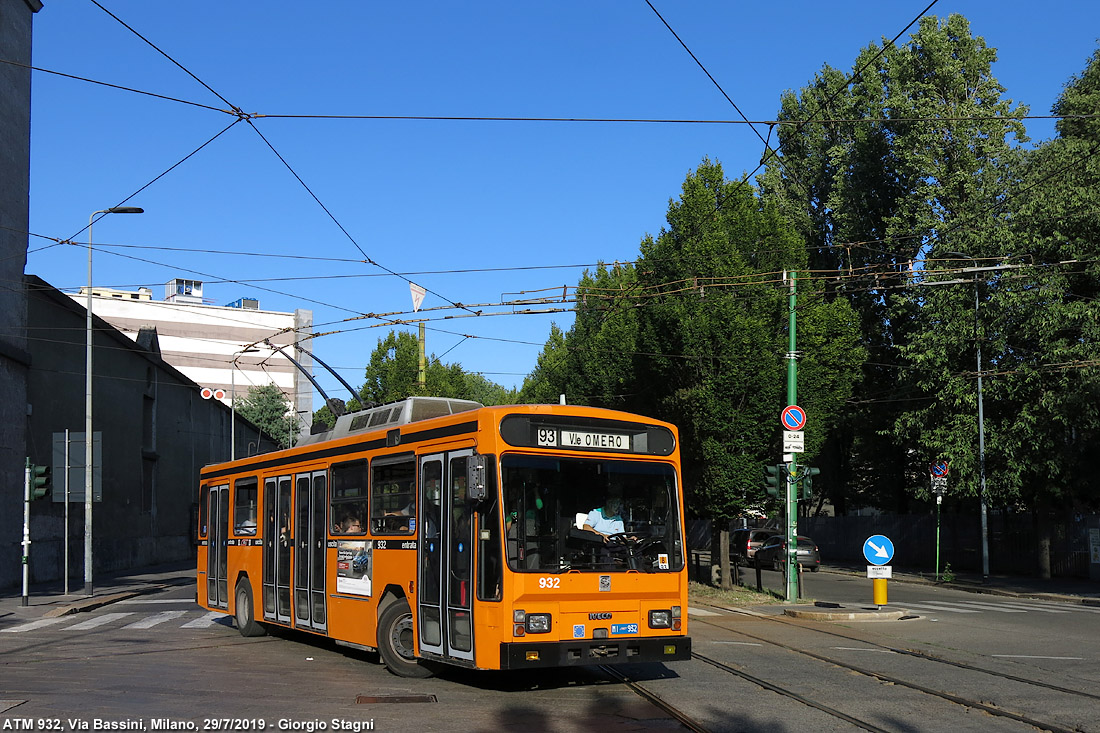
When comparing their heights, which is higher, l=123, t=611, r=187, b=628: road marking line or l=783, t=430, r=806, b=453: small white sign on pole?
l=783, t=430, r=806, b=453: small white sign on pole

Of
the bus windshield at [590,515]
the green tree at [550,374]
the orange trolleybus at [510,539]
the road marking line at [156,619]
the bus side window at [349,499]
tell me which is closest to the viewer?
the orange trolleybus at [510,539]

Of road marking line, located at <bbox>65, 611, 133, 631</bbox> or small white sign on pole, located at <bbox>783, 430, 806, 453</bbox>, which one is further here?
small white sign on pole, located at <bbox>783, 430, 806, 453</bbox>

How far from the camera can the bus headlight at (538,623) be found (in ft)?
33.6

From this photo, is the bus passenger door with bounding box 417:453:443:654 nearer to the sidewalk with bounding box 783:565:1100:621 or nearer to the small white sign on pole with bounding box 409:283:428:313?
the sidewalk with bounding box 783:565:1100:621

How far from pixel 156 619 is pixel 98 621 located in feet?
3.53

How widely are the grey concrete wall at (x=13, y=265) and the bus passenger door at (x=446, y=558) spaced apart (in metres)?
21.8

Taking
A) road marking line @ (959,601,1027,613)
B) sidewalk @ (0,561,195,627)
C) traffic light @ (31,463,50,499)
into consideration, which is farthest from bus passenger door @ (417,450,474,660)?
traffic light @ (31,463,50,499)

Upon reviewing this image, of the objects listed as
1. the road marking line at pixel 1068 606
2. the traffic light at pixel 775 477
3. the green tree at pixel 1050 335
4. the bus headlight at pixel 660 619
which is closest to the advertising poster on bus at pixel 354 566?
the bus headlight at pixel 660 619

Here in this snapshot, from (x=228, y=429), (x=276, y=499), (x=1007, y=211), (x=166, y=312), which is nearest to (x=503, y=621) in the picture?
(x=276, y=499)

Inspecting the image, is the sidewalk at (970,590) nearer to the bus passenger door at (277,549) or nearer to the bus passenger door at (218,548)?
the bus passenger door at (277,549)

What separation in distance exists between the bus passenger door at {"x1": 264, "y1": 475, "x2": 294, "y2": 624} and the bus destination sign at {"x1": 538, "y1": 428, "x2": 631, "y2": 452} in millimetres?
5758

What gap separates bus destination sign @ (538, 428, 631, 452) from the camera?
1084cm

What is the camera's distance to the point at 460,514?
36.0 ft

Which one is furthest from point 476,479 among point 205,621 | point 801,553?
point 801,553
